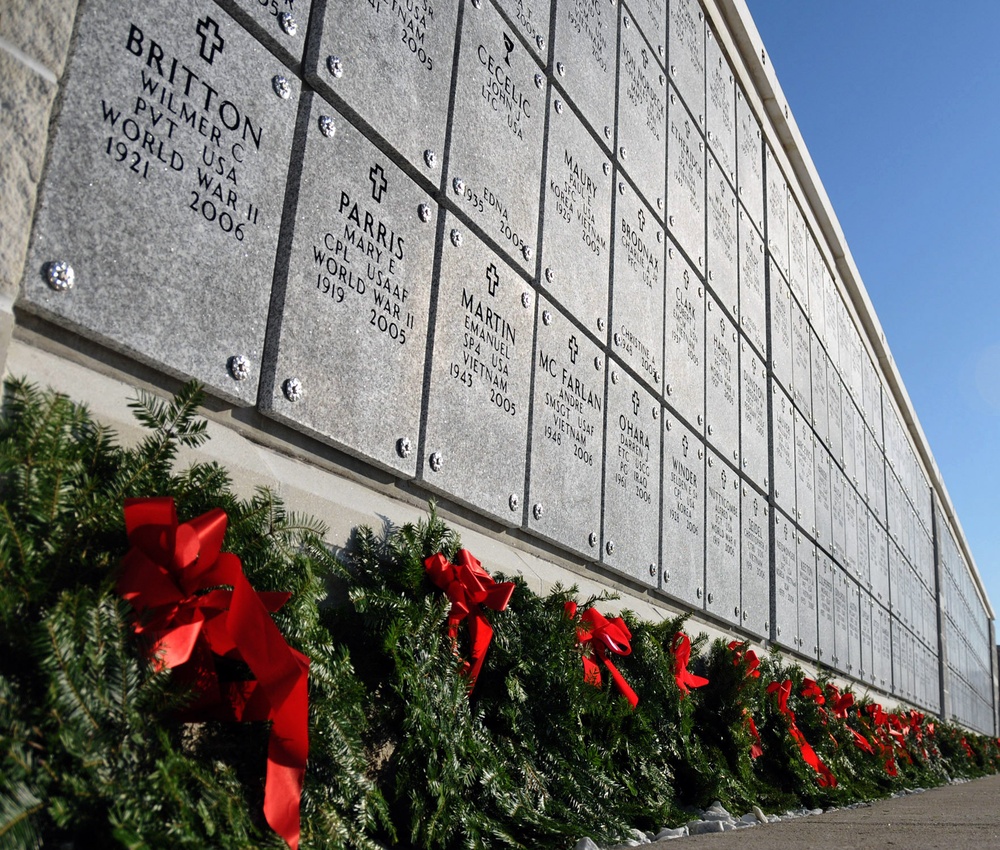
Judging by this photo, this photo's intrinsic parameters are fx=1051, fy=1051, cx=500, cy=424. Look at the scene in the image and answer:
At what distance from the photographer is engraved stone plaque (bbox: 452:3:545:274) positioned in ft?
11.2

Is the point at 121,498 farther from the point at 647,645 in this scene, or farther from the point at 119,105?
the point at 647,645

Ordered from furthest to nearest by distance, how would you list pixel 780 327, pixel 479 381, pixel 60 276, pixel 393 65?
pixel 780 327 → pixel 479 381 → pixel 393 65 → pixel 60 276

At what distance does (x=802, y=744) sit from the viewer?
5102 mm

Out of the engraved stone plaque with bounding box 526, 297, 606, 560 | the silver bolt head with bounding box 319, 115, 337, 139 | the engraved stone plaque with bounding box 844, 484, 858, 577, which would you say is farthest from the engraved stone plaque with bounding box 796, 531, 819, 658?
the silver bolt head with bounding box 319, 115, 337, 139

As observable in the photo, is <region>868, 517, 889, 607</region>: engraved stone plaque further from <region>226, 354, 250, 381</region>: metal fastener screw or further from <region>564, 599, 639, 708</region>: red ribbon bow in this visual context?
<region>226, 354, 250, 381</region>: metal fastener screw

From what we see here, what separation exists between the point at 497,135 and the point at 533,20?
717mm

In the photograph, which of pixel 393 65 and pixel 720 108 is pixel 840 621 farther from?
pixel 393 65

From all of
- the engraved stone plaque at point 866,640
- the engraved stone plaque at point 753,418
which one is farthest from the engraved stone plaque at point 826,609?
the engraved stone plaque at point 753,418

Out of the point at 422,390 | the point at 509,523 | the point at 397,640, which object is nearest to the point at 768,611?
the point at 509,523

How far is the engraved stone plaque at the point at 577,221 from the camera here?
13.4 ft

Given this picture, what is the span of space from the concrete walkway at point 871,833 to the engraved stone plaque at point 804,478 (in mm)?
4036

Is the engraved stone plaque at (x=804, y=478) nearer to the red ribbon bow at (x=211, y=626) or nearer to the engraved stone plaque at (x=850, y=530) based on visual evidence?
the engraved stone plaque at (x=850, y=530)

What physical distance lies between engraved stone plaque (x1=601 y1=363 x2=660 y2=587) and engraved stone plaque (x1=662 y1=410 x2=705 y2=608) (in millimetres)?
151

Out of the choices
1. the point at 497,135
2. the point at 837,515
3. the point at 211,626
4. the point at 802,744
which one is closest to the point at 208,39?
the point at 211,626
